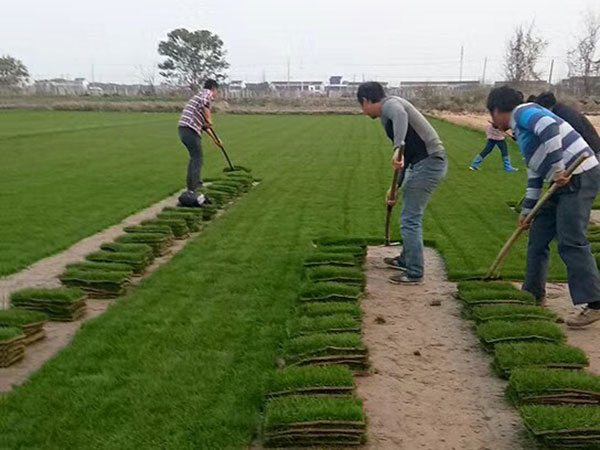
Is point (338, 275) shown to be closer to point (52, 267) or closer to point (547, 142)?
point (547, 142)

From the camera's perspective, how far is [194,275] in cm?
662

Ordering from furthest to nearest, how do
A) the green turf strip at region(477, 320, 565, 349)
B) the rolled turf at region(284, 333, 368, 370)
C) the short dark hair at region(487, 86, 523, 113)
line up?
the short dark hair at region(487, 86, 523, 113) → the green turf strip at region(477, 320, 565, 349) → the rolled turf at region(284, 333, 368, 370)

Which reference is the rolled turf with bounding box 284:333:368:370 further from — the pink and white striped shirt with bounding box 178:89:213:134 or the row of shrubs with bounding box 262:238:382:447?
the pink and white striped shirt with bounding box 178:89:213:134

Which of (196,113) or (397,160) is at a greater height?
(196,113)

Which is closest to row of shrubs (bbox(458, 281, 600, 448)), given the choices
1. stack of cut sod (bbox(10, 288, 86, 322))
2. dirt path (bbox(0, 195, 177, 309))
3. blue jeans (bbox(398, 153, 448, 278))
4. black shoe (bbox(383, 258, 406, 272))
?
blue jeans (bbox(398, 153, 448, 278))

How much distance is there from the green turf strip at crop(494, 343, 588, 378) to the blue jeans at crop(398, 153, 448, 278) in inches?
77.6

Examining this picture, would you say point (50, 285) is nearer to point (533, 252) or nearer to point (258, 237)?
point (258, 237)

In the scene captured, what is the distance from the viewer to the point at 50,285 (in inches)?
247

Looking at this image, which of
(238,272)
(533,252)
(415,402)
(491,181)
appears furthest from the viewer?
(491,181)

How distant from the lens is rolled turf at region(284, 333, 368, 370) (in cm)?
419

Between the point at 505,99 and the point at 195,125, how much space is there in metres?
6.10

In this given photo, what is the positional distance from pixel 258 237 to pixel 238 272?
5.76ft

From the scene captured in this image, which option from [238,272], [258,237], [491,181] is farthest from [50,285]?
[491,181]

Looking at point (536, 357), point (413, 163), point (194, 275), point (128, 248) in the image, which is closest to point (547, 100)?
point (413, 163)
